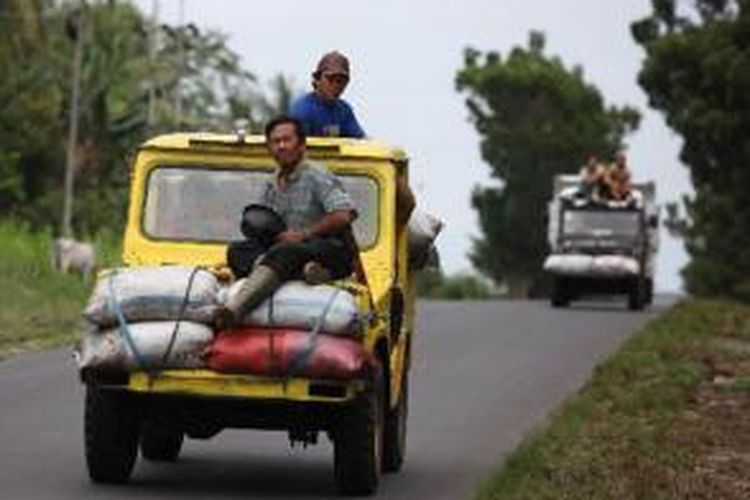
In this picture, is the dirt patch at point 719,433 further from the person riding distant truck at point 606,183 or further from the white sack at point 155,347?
the person riding distant truck at point 606,183

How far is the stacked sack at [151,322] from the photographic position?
11.9 metres

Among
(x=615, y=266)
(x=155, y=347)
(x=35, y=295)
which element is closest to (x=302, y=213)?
(x=155, y=347)

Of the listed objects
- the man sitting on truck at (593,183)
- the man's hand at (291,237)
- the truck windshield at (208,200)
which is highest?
the man sitting on truck at (593,183)

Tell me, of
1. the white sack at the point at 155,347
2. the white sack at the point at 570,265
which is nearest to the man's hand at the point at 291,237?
the white sack at the point at 155,347

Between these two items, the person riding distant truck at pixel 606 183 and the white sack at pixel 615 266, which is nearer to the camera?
the white sack at pixel 615 266

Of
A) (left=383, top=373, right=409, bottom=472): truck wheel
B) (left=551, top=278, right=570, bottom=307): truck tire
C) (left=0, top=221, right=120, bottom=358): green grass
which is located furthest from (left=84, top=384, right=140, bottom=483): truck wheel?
(left=551, top=278, right=570, bottom=307): truck tire

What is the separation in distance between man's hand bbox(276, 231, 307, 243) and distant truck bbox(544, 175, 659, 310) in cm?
3097

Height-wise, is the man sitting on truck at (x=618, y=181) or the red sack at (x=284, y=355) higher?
the man sitting on truck at (x=618, y=181)

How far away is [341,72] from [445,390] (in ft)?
26.6

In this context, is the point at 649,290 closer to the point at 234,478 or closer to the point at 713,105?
the point at 713,105

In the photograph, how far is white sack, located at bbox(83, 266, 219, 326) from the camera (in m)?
12.0

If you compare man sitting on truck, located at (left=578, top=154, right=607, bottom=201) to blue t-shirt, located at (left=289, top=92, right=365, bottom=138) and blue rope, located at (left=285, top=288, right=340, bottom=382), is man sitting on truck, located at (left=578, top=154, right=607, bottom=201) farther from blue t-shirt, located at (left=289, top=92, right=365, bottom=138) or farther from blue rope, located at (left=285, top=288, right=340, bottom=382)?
blue rope, located at (left=285, top=288, right=340, bottom=382)

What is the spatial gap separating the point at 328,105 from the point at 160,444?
91.8 inches

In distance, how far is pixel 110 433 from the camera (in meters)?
12.6
